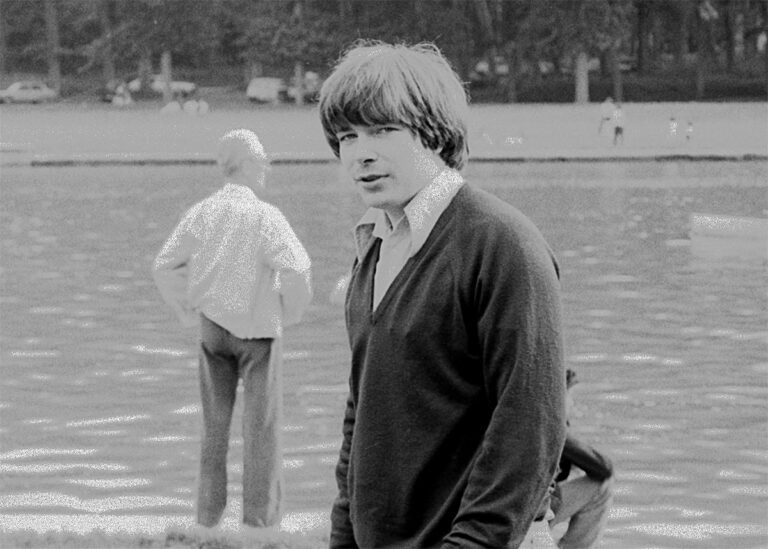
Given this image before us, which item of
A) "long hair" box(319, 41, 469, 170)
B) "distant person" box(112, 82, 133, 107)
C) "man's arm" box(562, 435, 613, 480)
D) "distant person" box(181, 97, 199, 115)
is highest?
"long hair" box(319, 41, 469, 170)

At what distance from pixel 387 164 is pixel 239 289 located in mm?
3616

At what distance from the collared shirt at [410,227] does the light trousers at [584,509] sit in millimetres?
2327

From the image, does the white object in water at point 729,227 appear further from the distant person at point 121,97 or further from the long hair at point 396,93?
the distant person at point 121,97

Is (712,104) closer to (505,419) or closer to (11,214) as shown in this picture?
(11,214)

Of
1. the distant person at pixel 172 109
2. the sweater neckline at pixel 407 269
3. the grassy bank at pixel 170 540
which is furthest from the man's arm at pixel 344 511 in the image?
the distant person at pixel 172 109

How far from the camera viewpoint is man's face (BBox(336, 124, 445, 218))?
9.89ft

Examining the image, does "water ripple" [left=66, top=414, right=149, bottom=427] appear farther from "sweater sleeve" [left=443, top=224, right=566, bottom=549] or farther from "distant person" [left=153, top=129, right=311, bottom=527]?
"sweater sleeve" [left=443, top=224, right=566, bottom=549]

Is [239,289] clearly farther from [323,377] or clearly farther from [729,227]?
[729,227]

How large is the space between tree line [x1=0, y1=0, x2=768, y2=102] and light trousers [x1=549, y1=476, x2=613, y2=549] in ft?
212

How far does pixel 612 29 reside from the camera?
69500mm

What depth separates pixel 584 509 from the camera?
5.38m

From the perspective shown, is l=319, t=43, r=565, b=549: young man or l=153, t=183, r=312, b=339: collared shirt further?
l=153, t=183, r=312, b=339: collared shirt

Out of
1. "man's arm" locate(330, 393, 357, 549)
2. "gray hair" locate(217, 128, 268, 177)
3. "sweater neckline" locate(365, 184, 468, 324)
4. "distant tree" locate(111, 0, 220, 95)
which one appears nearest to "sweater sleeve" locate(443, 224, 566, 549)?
"sweater neckline" locate(365, 184, 468, 324)

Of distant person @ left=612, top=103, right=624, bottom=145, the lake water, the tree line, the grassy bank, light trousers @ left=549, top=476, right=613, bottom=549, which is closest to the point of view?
light trousers @ left=549, top=476, right=613, bottom=549
